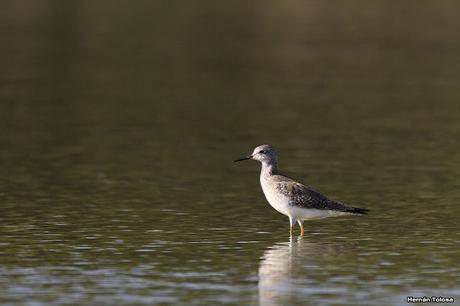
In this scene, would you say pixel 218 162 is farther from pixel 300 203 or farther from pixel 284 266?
pixel 284 266

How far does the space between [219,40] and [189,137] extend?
95.3 feet

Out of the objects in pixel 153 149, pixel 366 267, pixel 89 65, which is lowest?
pixel 366 267

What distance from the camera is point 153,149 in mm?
33250

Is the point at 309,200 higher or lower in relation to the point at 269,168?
lower

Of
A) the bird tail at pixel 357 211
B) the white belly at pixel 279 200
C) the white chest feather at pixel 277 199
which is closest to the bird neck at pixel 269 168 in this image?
the white chest feather at pixel 277 199

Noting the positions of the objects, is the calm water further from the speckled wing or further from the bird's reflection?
the speckled wing

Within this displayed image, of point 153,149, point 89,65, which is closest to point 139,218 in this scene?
point 153,149

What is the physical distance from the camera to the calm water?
19250 millimetres

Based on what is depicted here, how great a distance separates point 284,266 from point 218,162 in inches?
446

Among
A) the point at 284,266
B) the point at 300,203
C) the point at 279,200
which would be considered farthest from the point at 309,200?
the point at 284,266

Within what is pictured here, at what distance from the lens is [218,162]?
103 ft

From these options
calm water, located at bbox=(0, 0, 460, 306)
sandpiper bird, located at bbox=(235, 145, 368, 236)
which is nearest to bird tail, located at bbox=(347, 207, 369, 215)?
sandpiper bird, located at bbox=(235, 145, 368, 236)

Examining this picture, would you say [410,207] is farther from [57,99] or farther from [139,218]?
[57,99]

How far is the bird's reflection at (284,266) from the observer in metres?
18.0
